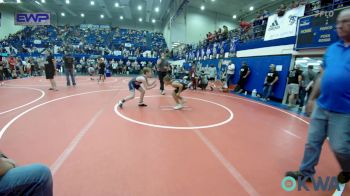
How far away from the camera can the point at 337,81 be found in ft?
6.66

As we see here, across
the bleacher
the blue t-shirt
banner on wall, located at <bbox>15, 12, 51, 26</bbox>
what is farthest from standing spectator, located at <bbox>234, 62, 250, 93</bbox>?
banner on wall, located at <bbox>15, 12, 51, 26</bbox>

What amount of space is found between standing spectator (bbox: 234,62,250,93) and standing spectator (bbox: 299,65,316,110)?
337 centimetres

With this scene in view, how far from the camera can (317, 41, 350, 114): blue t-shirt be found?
200 centimetres

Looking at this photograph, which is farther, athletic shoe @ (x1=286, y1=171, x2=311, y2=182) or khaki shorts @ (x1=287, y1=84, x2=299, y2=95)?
khaki shorts @ (x1=287, y1=84, x2=299, y2=95)

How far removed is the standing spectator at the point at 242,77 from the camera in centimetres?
1135

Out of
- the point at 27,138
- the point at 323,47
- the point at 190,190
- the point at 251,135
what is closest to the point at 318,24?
the point at 323,47

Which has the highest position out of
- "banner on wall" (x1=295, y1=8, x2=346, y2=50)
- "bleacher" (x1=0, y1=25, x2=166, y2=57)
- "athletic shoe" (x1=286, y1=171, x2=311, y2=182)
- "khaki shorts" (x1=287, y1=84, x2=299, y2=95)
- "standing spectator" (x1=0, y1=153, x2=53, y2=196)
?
"bleacher" (x1=0, y1=25, x2=166, y2=57)

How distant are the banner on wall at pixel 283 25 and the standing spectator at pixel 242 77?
70.0 inches

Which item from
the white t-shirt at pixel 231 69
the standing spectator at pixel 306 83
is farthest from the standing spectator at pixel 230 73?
the standing spectator at pixel 306 83

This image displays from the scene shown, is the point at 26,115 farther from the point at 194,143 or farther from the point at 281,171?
the point at 281,171

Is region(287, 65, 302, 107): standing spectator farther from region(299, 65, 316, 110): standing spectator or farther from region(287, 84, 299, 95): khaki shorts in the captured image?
region(299, 65, 316, 110): standing spectator

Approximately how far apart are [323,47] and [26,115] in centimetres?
1000

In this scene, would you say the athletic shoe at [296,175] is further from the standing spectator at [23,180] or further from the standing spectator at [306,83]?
the standing spectator at [306,83]

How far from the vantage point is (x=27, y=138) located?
3.89m
